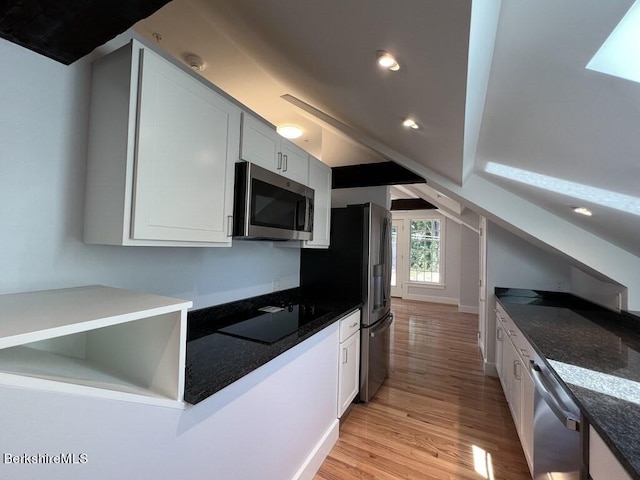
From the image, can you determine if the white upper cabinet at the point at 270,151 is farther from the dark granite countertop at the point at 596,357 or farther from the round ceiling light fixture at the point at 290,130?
the dark granite countertop at the point at 596,357

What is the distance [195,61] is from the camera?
1.97 m

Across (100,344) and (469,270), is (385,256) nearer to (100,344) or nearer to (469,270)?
(100,344)

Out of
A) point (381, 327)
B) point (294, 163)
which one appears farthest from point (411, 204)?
point (294, 163)

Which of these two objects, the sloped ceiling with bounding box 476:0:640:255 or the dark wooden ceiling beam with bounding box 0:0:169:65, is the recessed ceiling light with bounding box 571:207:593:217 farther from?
the dark wooden ceiling beam with bounding box 0:0:169:65

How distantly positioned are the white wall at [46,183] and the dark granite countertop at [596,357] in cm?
190

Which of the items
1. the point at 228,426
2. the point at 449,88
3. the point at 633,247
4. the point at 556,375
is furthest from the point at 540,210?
the point at 228,426

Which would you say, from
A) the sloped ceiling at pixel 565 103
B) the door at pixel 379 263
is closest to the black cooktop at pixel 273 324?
the door at pixel 379 263

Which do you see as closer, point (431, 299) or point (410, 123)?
point (410, 123)

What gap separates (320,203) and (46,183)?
173 cm

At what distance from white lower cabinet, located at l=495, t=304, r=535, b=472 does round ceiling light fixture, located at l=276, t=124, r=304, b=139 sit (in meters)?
2.62

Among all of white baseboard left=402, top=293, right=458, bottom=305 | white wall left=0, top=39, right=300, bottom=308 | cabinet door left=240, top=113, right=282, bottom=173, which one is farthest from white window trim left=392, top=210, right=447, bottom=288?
white wall left=0, top=39, right=300, bottom=308

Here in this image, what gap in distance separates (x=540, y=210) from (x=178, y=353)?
9.25 feet

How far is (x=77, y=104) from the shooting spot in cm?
115

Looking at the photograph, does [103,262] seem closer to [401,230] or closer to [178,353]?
[178,353]
